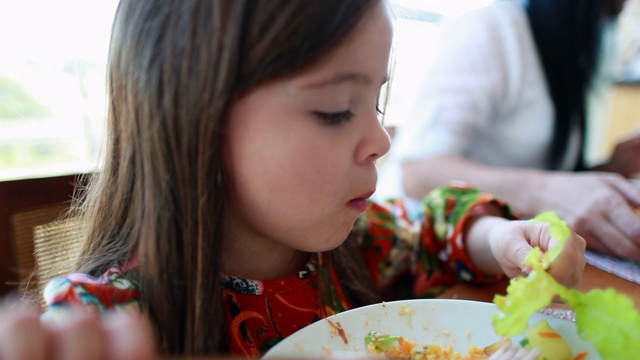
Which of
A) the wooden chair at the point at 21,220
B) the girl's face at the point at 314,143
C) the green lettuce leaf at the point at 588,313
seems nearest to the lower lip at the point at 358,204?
the girl's face at the point at 314,143

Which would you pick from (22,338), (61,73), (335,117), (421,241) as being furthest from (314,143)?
(61,73)

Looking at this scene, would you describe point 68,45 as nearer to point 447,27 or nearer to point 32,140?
point 32,140

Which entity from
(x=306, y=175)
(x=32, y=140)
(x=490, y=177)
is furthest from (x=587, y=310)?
(x=32, y=140)

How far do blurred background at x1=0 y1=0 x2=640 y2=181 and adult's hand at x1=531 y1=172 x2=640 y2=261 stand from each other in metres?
0.49

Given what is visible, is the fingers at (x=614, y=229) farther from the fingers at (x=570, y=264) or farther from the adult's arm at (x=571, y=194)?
the fingers at (x=570, y=264)

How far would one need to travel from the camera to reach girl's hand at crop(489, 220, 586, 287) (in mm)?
625

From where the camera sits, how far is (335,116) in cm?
62

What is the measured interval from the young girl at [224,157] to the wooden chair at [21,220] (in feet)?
0.55

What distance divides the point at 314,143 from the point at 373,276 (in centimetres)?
44

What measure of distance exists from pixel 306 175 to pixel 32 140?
2194 millimetres

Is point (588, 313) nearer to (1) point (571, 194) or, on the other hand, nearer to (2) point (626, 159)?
(1) point (571, 194)

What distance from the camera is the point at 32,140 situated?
2.36 meters

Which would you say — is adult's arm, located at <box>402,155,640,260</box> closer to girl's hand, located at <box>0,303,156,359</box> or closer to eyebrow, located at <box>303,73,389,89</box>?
eyebrow, located at <box>303,73,389,89</box>

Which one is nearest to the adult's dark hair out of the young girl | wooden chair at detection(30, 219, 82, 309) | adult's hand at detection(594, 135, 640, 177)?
adult's hand at detection(594, 135, 640, 177)
